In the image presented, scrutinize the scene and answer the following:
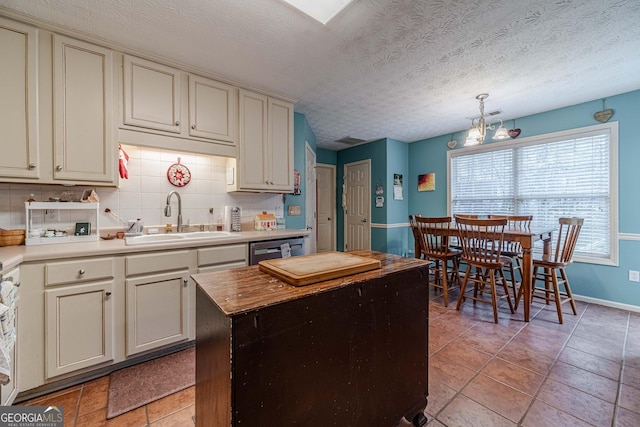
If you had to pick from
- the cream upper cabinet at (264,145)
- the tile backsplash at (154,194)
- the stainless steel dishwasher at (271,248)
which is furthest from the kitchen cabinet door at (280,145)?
the stainless steel dishwasher at (271,248)

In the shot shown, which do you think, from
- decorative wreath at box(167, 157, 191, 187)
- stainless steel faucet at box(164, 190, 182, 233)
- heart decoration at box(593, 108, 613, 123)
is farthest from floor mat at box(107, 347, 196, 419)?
heart decoration at box(593, 108, 613, 123)

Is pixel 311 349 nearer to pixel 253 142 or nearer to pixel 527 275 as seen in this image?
pixel 253 142

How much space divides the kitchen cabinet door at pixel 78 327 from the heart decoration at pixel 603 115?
4.96m

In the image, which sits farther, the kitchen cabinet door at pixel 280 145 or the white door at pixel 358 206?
the white door at pixel 358 206

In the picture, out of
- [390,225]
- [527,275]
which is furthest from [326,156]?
[527,275]

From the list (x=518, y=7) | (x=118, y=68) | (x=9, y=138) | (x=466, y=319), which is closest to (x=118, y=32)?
(x=118, y=68)

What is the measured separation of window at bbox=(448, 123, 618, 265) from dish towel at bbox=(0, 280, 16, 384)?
481 cm

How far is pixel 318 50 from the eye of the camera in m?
Result: 2.02

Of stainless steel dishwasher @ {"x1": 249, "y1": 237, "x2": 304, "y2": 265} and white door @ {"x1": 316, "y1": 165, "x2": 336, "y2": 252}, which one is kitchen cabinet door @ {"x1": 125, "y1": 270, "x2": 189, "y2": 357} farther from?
white door @ {"x1": 316, "y1": 165, "x2": 336, "y2": 252}

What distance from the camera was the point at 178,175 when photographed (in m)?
2.52

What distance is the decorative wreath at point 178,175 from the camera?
8.14ft

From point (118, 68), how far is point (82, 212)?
116 centimetres

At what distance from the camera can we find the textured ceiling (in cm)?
161

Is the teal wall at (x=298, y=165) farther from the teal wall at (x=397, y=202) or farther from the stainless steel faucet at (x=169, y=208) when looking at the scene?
the teal wall at (x=397, y=202)
